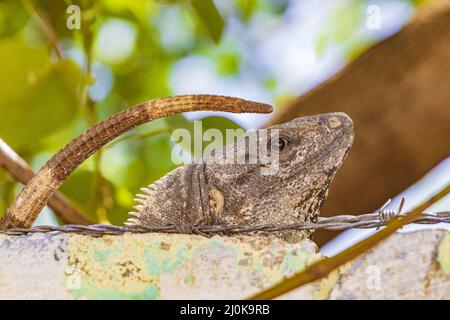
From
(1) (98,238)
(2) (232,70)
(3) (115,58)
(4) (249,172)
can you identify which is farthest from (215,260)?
(2) (232,70)

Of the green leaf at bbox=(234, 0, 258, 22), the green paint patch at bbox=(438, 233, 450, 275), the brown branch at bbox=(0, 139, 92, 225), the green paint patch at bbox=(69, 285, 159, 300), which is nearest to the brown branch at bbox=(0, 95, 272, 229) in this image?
the green paint patch at bbox=(69, 285, 159, 300)

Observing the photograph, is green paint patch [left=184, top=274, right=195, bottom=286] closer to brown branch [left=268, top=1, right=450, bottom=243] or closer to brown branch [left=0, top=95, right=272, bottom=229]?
brown branch [left=0, top=95, right=272, bottom=229]

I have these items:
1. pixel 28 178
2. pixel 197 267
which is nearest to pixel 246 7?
pixel 28 178

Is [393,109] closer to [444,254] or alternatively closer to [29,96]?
[29,96]

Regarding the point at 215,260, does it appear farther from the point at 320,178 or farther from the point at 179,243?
the point at 320,178

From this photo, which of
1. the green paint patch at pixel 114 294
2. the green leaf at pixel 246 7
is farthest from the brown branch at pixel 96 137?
the green leaf at pixel 246 7

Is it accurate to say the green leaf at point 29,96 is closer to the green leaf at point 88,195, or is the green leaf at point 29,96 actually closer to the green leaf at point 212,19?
the green leaf at point 88,195
